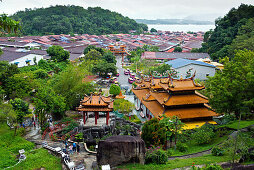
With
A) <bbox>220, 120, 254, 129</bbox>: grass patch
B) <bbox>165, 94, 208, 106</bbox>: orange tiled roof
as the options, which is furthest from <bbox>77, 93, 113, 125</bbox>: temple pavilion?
<bbox>220, 120, 254, 129</bbox>: grass patch

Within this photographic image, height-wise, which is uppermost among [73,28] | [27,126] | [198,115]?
[73,28]

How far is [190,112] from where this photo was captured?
2183cm

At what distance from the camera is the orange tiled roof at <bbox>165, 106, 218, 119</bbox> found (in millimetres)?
21417

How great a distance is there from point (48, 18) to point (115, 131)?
396 ft

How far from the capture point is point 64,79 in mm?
26547

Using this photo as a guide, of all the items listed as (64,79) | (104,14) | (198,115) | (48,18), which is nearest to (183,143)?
(198,115)

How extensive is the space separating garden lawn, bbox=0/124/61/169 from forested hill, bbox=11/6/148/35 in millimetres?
105909

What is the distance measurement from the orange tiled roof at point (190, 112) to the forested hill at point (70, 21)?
353ft

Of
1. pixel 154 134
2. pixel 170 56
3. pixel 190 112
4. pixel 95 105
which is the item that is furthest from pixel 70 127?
pixel 170 56

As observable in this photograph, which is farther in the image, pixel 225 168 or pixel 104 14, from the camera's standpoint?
pixel 104 14

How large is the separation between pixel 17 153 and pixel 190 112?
51.0 ft

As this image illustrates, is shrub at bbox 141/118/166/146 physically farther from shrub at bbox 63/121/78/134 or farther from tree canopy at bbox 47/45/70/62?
tree canopy at bbox 47/45/70/62

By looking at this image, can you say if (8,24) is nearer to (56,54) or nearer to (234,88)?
(234,88)

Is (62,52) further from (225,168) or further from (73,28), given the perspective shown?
(73,28)
